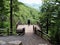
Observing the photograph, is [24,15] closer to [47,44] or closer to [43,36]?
[43,36]

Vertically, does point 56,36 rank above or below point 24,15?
below

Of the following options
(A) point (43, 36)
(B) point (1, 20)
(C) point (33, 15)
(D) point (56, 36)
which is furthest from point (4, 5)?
(C) point (33, 15)

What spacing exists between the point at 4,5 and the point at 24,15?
366 inches

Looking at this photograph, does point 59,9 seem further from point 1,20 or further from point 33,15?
point 33,15

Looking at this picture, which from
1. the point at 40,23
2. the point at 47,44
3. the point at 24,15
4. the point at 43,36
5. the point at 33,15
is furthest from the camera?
the point at 33,15

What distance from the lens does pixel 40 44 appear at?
430 inches

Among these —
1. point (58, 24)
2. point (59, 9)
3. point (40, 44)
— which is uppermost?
point (59, 9)

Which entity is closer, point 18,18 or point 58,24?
point 58,24

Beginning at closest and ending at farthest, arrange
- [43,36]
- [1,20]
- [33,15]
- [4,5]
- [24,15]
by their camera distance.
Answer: [43,36] < [4,5] < [1,20] < [24,15] < [33,15]

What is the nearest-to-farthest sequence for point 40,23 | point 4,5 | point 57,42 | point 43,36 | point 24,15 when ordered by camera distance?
point 57,42, point 43,36, point 4,5, point 40,23, point 24,15

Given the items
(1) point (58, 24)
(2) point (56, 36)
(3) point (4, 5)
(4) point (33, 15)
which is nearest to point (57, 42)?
(2) point (56, 36)

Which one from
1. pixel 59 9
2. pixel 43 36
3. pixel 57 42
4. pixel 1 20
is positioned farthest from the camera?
pixel 1 20

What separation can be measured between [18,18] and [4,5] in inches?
284

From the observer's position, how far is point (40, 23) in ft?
65.5
